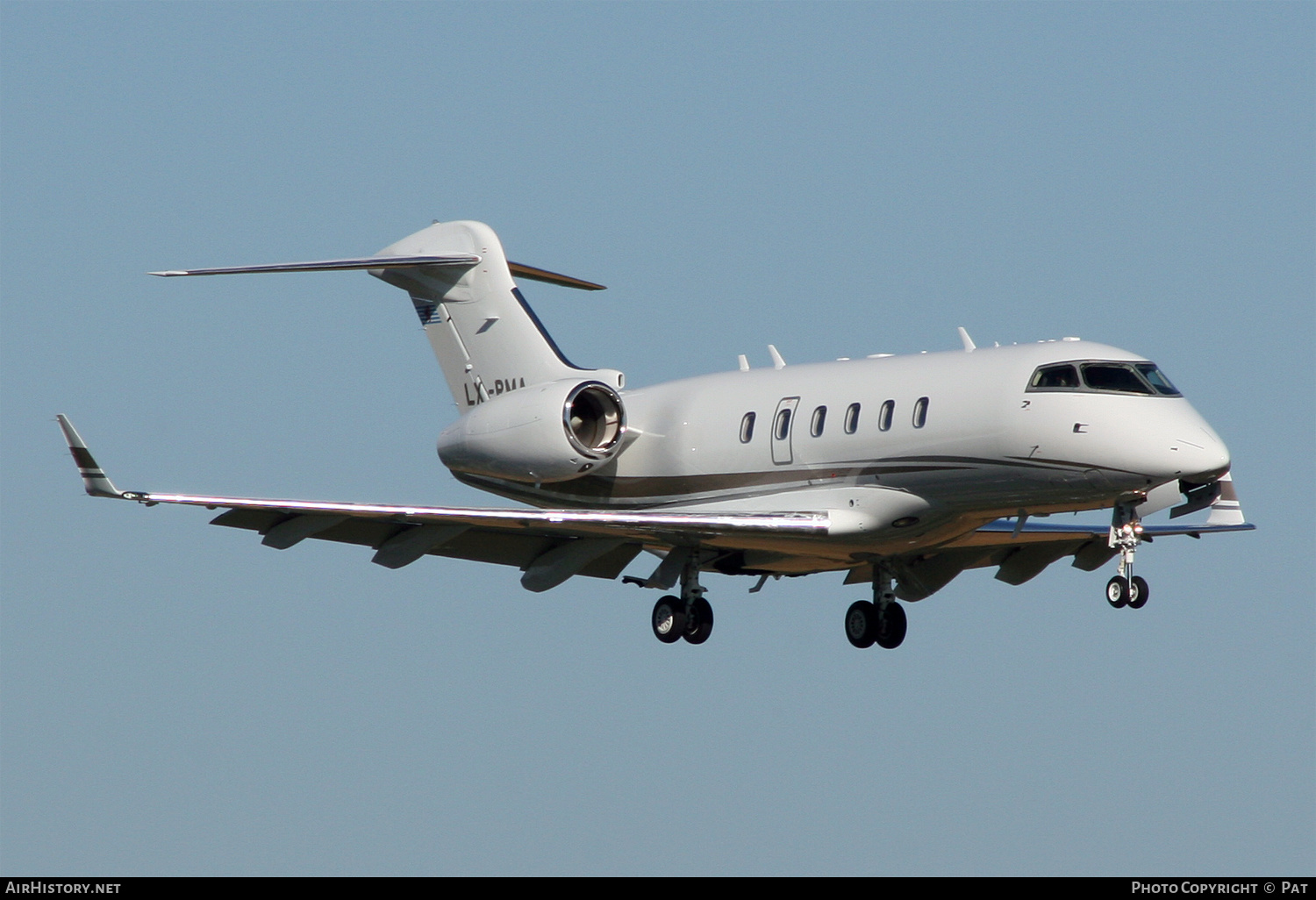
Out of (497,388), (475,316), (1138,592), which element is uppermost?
(475,316)

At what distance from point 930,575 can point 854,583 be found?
1.06 metres

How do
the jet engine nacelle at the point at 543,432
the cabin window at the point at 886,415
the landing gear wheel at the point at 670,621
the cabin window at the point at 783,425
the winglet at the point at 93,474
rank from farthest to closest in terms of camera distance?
the landing gear wheel at the point at 670,621 → the jet engine nacelle at the point at 543,432 → the cabin window at the point at 783,425 → the cabin window at the point at 886,415 → the winglet at the point at 93,474

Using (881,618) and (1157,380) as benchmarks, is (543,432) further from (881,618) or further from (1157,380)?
(1157,380)

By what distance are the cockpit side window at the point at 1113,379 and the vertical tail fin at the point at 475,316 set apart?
25.6 ft

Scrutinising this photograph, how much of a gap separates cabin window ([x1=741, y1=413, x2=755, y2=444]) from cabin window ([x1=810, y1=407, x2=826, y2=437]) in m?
1.00

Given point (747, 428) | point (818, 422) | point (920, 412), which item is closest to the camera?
point (920, 412)

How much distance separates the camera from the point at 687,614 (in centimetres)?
2414

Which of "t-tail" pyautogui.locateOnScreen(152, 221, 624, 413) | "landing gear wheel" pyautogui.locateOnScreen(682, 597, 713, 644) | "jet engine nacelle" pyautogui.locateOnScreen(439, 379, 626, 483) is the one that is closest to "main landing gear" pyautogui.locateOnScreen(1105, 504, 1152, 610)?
"landing gear wheel" pyautogui.locateOnScreen(682, 597, 713, 644)

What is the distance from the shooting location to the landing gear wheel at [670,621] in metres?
24.1

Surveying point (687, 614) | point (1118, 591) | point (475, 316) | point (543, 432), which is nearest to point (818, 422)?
point (687, 614)

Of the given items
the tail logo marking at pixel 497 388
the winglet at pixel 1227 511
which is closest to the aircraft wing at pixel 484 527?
the tail logo marking at pixel 497 388

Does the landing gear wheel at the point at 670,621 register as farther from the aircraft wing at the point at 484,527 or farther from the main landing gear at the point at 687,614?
the aircraft wing at the point at 484,527

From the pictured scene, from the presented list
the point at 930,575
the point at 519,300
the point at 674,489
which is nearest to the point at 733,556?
the point at 674,489

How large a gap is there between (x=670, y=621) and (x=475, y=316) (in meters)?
5.69
